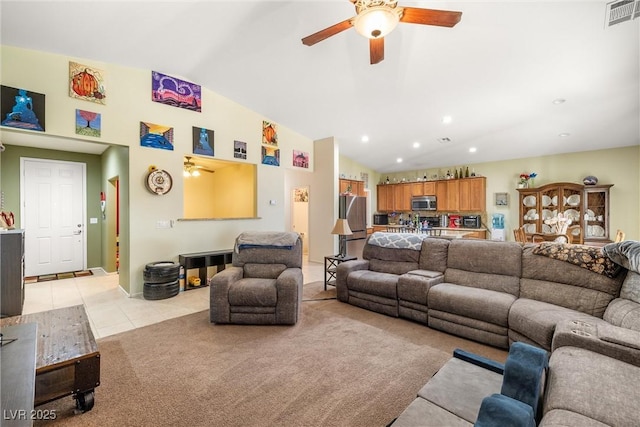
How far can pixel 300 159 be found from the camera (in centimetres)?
622

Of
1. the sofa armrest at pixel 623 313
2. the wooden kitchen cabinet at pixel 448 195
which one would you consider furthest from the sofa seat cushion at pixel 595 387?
the wooden kitchen cabinet at pixel 448 195

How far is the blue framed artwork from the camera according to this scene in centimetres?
468

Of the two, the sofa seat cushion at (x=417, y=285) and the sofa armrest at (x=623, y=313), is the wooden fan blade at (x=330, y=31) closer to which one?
the sofa seat cushion at (x=417, y=285)

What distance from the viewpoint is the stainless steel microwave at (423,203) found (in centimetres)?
772

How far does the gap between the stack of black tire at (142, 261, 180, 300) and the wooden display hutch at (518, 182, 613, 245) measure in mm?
6955

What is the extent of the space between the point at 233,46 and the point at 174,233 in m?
2.92

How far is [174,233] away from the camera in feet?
14.9

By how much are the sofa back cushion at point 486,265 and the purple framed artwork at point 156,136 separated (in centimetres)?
440

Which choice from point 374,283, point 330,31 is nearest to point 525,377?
point 374,283

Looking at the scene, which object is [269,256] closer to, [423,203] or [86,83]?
[86,83]

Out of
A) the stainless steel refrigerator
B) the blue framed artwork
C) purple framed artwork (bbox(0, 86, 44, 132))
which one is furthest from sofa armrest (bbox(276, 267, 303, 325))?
purple framed artwork (bbox(0, 86, 44, 132))

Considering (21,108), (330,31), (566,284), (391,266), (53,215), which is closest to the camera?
(330,31)

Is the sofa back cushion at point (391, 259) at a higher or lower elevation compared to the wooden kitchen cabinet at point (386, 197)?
lower

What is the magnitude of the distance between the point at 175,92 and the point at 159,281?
2.91 m
